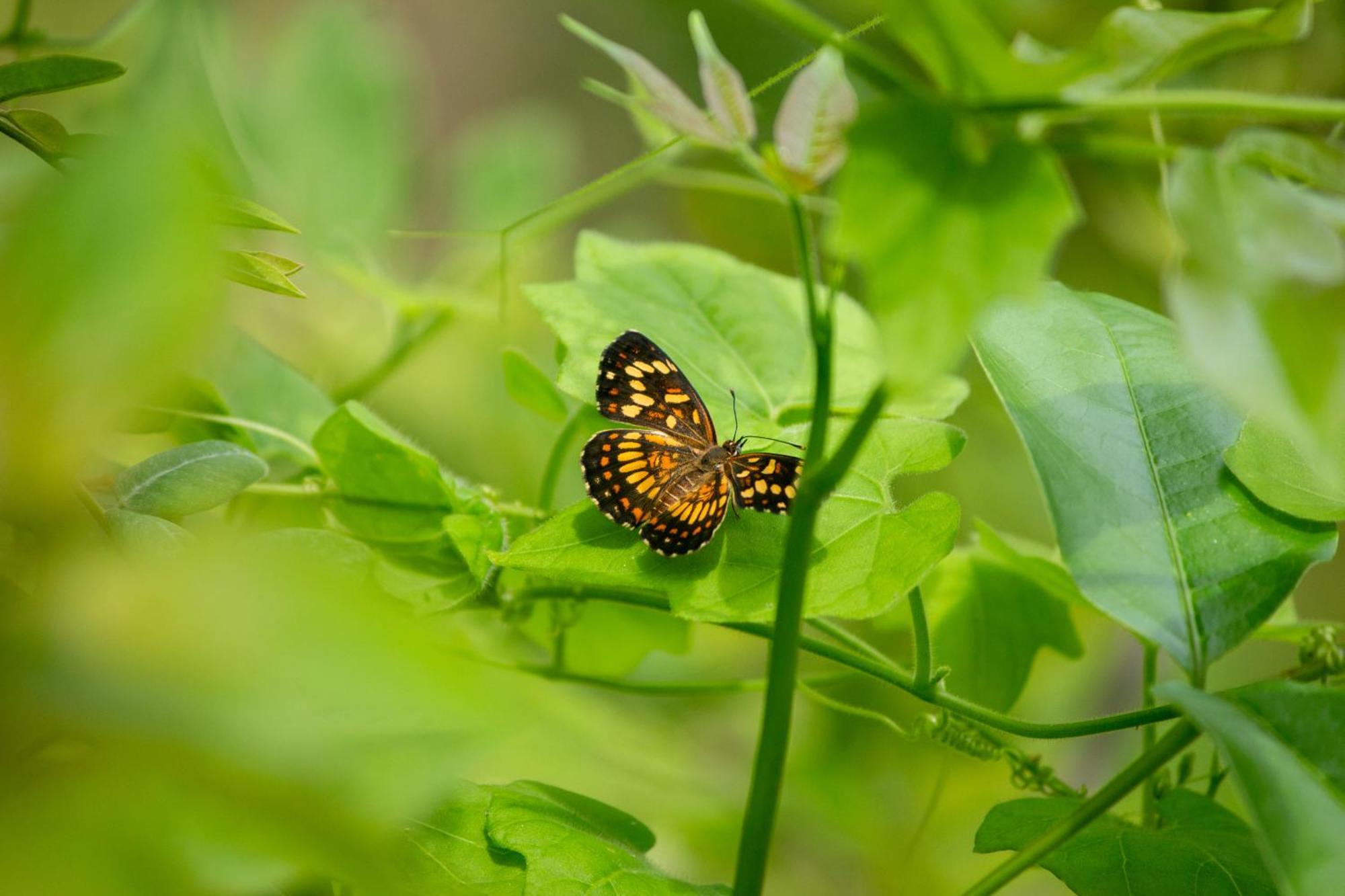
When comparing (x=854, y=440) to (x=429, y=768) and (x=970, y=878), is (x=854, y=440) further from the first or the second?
(x=970, y=878)

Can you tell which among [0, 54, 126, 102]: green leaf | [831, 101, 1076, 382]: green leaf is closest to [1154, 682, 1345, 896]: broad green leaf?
[831, 101, 1076, 382]: green leaf

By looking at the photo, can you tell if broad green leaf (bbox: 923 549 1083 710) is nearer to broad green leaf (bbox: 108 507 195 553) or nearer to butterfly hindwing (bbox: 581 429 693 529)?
butterfly hindwing (bbox: 581 429 693 529)

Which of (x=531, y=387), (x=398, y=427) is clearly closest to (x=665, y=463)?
(x=531, y=387)

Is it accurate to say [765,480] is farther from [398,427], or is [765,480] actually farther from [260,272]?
[398,427]

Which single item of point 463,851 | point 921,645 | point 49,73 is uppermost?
point 49,73

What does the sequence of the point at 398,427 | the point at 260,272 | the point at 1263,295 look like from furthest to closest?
the point at 398,427
the point at 260,272
the point at 1263,295

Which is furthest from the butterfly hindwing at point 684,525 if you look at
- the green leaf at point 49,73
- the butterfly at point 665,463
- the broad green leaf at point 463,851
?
the green leaf at point 49,73

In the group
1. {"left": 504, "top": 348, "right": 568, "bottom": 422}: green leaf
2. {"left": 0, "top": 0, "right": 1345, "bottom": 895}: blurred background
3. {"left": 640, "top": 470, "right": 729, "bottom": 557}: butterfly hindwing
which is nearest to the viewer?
{"left": 0, "top": 0, "right": 1345, "bottom": 895}: blurred background
